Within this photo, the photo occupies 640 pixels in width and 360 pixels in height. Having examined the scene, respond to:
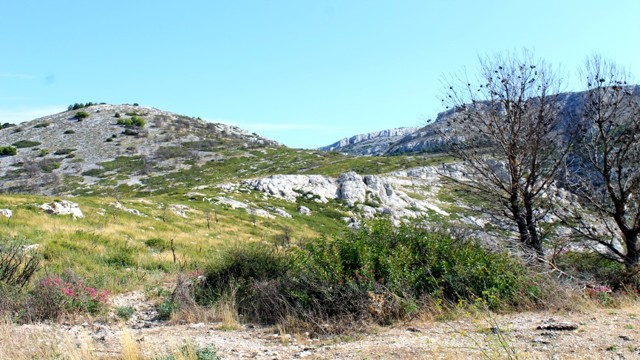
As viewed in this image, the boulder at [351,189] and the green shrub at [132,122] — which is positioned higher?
the green shrub at [132,122]

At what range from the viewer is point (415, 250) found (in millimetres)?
10211

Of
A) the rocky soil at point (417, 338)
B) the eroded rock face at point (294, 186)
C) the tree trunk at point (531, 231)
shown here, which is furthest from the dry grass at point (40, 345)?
the eroded rock face at point (294, 186)

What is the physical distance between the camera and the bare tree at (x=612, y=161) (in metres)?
11.9

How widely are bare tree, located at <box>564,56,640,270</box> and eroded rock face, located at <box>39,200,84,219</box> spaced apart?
22.8m

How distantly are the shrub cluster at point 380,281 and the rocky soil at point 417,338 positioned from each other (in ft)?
1.92

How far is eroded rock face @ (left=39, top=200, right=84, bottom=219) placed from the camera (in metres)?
22.2

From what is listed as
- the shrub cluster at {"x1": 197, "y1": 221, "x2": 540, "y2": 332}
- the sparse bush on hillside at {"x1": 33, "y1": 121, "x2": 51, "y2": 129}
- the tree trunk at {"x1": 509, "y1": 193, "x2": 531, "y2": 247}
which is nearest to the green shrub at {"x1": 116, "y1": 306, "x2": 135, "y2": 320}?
the shrub cluster at {"x1": 197, "y1": 221, "x2": 540, "y2": 332}

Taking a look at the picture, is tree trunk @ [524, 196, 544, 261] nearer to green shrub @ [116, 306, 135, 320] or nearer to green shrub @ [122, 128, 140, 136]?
green shrub @ [116, 306, 135, 320]

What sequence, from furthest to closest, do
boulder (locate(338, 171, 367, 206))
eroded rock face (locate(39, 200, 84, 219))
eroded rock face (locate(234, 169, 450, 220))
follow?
boulder (locate(338, 171, 367, 206)), eroded rock face (locate(234, 169, 450, 220)), eroded rock face (locate(39, 200, 84, 219))

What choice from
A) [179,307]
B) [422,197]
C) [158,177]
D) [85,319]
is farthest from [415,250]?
[158,177]

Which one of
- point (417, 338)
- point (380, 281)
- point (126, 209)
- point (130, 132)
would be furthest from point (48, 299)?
point (130, 132)

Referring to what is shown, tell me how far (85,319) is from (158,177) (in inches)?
2415

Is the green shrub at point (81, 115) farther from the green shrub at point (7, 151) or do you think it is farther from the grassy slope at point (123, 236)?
the grassy slope at point (123, 236)

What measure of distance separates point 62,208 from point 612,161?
80.0ft
